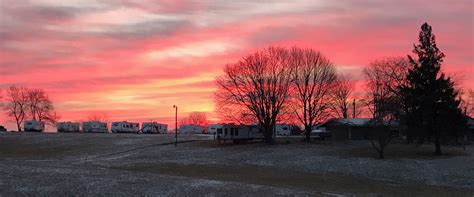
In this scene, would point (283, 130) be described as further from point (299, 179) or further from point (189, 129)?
point (299, 179)

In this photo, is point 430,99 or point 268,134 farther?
point 268,134

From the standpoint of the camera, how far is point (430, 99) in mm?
72438

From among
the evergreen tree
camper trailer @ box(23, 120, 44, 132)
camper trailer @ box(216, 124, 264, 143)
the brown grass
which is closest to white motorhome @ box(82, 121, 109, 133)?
camper trailer @ box(23, 120, 44, 132)

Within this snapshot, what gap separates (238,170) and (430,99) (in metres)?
29.9

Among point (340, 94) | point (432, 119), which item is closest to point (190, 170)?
point (432, 119)

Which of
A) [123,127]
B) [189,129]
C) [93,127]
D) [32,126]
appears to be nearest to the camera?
[32,126]

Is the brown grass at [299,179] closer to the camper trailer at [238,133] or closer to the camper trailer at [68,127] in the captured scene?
the camper trailer at [238,133]

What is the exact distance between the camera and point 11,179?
4141cm

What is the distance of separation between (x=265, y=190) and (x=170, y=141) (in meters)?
64.5

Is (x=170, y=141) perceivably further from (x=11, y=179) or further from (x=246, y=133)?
(x=11, y=179)

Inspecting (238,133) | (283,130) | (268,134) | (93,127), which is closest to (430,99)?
(268,134)

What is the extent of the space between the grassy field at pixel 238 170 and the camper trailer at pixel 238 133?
247 cm

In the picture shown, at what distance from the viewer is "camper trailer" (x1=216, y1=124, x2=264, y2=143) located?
96.4m

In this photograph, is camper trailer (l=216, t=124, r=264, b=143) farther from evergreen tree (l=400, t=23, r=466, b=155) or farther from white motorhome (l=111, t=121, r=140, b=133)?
white motorhome (l=111, t=121, r=140, b=133)
